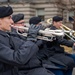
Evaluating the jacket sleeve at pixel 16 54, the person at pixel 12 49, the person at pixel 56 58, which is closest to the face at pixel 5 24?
the person at pixel 12 49

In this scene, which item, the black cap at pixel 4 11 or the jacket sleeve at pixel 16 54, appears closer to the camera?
the jacket sleeve at pixel 16 54

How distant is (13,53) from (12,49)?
152mm

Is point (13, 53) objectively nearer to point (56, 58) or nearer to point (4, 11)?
point (4, 11)

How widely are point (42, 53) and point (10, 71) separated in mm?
1807

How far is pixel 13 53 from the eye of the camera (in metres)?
3.44

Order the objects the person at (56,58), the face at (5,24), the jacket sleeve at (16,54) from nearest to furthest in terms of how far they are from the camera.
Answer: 1. the jacket sleeve at (16,54)
2. the face at (5,24)
3. the person at (56,58)

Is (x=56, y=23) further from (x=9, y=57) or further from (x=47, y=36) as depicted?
(x=9, y=57)

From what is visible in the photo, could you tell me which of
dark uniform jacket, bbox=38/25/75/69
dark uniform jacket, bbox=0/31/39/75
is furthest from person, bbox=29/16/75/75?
dark uniform jacket, bbox=0/31/39/75

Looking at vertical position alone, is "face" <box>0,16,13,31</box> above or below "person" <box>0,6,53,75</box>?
above

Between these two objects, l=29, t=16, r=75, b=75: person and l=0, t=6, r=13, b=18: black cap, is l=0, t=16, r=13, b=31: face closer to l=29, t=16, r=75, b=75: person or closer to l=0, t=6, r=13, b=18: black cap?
l=0, t=6, r=13, b=18: black cap

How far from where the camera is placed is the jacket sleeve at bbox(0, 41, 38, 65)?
134 inches

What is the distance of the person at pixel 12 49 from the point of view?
342 centimetres

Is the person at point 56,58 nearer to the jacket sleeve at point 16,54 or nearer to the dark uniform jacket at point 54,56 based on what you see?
the dark uniform jacket at point 54,56

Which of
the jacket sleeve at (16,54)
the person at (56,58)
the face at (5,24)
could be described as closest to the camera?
the jacket sleeve at (16,54)
